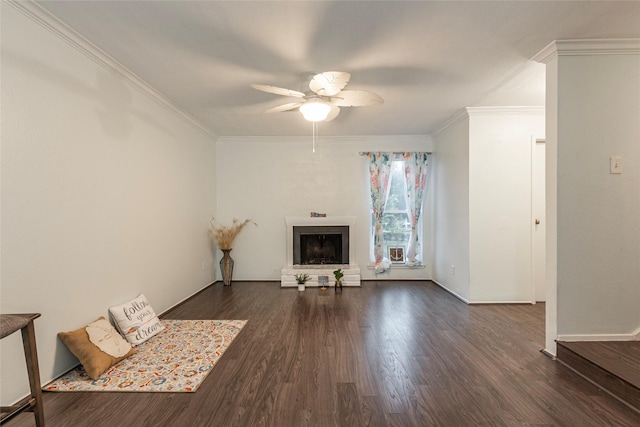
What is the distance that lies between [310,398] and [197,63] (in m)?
2.85

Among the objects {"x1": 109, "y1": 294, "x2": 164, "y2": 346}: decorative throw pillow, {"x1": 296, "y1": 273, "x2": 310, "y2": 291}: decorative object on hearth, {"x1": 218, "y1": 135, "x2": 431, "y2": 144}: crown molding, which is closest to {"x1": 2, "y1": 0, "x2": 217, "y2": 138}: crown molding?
{"x1": 218, "y1": 135, "x2": 431, "y2": 144}: crown molding

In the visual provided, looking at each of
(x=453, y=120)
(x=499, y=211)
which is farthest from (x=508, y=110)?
(x=499, y=211)

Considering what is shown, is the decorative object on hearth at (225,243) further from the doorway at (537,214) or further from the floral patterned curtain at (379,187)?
the doorway at (537,214)

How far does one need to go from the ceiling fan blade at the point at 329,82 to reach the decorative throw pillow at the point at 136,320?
2606mm

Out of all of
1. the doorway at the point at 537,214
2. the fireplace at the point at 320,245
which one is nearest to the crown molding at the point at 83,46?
the fireplace at the point at 320,245

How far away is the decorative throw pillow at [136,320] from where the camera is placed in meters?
2.80

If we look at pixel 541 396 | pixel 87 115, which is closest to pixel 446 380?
pixel 541 396

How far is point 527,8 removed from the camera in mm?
2059

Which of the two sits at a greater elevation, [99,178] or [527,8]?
[527,8]

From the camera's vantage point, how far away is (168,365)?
250 centimetres

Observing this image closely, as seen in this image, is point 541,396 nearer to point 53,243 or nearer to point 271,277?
point 53,243

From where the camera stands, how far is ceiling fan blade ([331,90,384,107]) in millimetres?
2709

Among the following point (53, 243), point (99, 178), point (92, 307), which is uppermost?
point (99, 178)

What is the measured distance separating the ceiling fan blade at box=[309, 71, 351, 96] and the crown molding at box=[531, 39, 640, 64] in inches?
66.8
